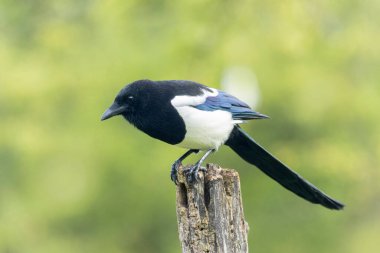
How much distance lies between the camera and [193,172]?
486 centimetres

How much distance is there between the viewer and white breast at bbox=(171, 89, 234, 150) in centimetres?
554

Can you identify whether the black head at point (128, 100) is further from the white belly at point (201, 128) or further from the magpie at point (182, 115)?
the white belly at point (201, 128)

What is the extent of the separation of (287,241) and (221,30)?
1928 millimetres

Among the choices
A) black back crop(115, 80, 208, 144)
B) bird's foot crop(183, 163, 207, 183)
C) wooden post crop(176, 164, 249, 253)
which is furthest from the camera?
black back crop(115, 80, 208, 144)

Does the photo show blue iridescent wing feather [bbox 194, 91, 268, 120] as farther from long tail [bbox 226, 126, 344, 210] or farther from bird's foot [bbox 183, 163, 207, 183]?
bird's foot [bbox 183, 163, 207, 183]

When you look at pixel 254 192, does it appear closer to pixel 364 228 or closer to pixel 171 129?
pixel 364 228

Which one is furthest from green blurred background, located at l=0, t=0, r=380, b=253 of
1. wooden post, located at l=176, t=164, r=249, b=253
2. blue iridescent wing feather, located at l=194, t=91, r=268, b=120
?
wooden post, located at l=176, t=164, r=249, b=253

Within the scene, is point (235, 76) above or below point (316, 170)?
above

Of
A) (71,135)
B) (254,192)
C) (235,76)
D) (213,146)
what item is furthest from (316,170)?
(213,146)

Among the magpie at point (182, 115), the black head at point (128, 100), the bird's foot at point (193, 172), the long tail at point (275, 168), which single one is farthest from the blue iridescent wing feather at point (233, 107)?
the bird's foot at point (193, 172)

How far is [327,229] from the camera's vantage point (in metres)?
9.12

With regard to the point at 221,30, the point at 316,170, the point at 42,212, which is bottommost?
the point at 42,212

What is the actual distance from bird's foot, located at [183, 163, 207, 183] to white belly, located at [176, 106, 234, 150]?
534mm

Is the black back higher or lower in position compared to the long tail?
higher
